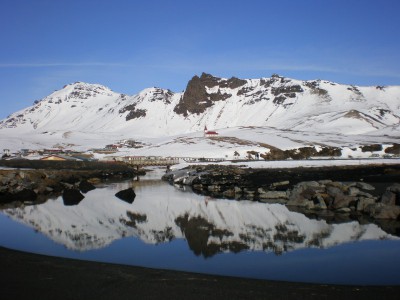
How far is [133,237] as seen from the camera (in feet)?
56.2

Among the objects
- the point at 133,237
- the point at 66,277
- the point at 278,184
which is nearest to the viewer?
the point at 66,277

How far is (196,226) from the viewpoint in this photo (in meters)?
19.7

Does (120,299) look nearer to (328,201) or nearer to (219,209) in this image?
(219,209)

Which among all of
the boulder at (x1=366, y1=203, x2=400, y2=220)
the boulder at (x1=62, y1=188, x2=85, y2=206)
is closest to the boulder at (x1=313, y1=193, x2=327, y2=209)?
the boulder at (x1=366, y1=203, x2=400, y2=220)

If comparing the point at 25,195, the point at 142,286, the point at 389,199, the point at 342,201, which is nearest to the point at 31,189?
the point at 25,195

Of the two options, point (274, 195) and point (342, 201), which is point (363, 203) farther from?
point (274, 195)

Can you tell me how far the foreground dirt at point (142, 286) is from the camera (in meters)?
9.34

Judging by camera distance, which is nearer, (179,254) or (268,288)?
(268,288)

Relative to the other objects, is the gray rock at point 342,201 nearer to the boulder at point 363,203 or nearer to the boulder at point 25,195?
the boulder at point 363,203

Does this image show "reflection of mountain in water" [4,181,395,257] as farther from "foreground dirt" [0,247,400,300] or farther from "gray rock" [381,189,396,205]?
"foreground dirt" [0,247,400,300]

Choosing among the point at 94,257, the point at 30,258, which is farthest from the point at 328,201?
the point at 30,258

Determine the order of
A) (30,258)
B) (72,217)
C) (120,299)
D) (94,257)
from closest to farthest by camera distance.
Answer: (120,299), (30,258), (94,257), (72,217)

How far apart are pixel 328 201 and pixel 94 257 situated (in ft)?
49.9

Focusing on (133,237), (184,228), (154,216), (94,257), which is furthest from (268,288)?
(154,216)
